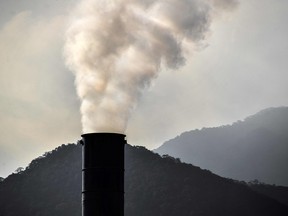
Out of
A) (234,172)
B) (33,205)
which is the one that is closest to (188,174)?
(33,205)

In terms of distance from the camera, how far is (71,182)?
9644 centimetres

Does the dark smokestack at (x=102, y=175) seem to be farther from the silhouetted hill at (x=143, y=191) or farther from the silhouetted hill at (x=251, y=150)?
the silhouetted hill at (x=251, y=150)

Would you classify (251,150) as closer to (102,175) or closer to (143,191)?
→ (143,191)

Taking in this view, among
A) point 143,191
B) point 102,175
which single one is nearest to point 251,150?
point 143,191

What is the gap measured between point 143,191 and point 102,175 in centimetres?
7402

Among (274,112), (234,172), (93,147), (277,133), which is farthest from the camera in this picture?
(274,112)

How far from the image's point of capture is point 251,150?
174250 millimetres

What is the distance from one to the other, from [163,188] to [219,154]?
92.4 meters

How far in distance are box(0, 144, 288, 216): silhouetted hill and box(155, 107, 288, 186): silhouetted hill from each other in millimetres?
55644

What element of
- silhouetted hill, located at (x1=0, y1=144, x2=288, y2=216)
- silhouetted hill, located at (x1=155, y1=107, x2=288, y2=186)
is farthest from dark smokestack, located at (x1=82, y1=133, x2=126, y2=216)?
silhouetted hill, located at (x1=155, y1=107, x2=288, y2=186)

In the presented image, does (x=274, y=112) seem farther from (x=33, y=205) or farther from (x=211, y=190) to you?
(x=33, y=205)

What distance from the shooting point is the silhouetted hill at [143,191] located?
90.9 m

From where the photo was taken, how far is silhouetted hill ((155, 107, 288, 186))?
161250 millimetres

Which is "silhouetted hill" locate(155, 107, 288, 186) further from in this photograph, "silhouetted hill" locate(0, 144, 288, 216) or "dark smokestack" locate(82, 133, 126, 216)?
"dark smokestack" locate(82, 133, 126, 216)
